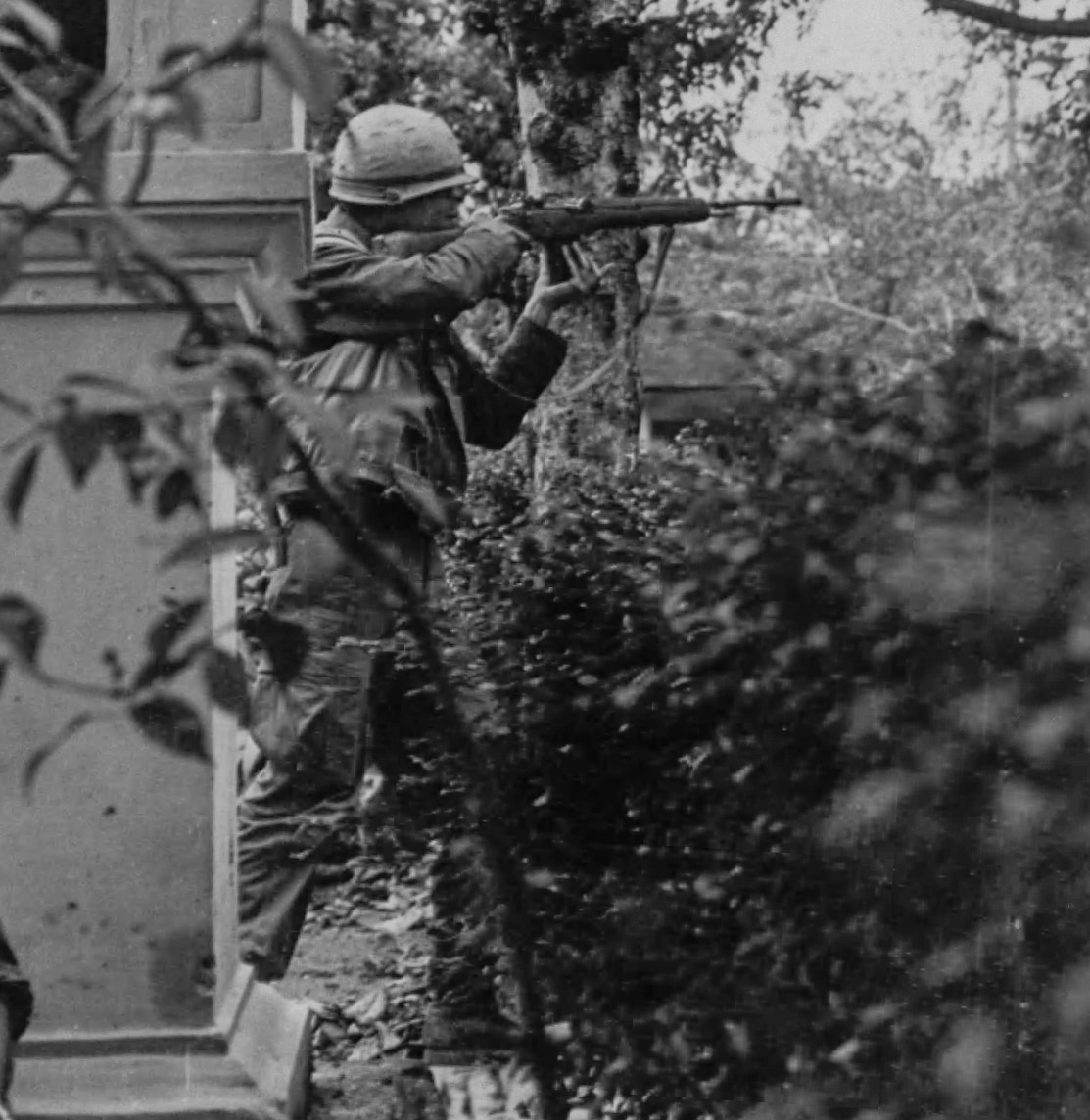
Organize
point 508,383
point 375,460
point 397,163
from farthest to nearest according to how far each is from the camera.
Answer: point 508,383, point 397,163, point 375,460

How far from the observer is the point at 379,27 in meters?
18.8

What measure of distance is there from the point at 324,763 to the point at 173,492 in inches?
163

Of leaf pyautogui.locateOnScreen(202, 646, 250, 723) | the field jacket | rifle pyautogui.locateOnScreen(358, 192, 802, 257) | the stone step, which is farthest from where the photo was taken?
rifle pyautogui.locateOnScreen(358, 192, 802, 257)

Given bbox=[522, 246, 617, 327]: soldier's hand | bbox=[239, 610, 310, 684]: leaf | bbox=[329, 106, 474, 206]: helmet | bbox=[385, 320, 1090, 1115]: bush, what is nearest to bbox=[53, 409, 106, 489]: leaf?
bbox=[239, 610, 310, 684]: leaf

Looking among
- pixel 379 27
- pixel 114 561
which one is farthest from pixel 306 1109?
pixel 379 27

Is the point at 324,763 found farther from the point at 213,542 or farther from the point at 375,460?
the point at 213,542

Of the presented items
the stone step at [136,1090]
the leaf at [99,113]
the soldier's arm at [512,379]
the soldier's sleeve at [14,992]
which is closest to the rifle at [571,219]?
the soldier's arm at [512,379]

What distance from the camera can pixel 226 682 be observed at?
249 cm

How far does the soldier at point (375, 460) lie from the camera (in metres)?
6.23

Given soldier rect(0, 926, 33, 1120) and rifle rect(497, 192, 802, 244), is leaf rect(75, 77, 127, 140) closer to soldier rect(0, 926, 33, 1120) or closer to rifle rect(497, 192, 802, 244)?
soldier rect(0, 926, 33, 1120)

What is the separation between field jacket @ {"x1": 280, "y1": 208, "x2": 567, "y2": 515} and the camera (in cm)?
649

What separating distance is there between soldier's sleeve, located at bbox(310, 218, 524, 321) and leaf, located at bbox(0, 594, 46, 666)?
13.8ft

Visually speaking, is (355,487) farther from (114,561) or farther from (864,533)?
(864,533)

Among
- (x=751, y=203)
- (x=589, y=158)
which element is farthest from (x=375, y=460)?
(x=589, y=158)
